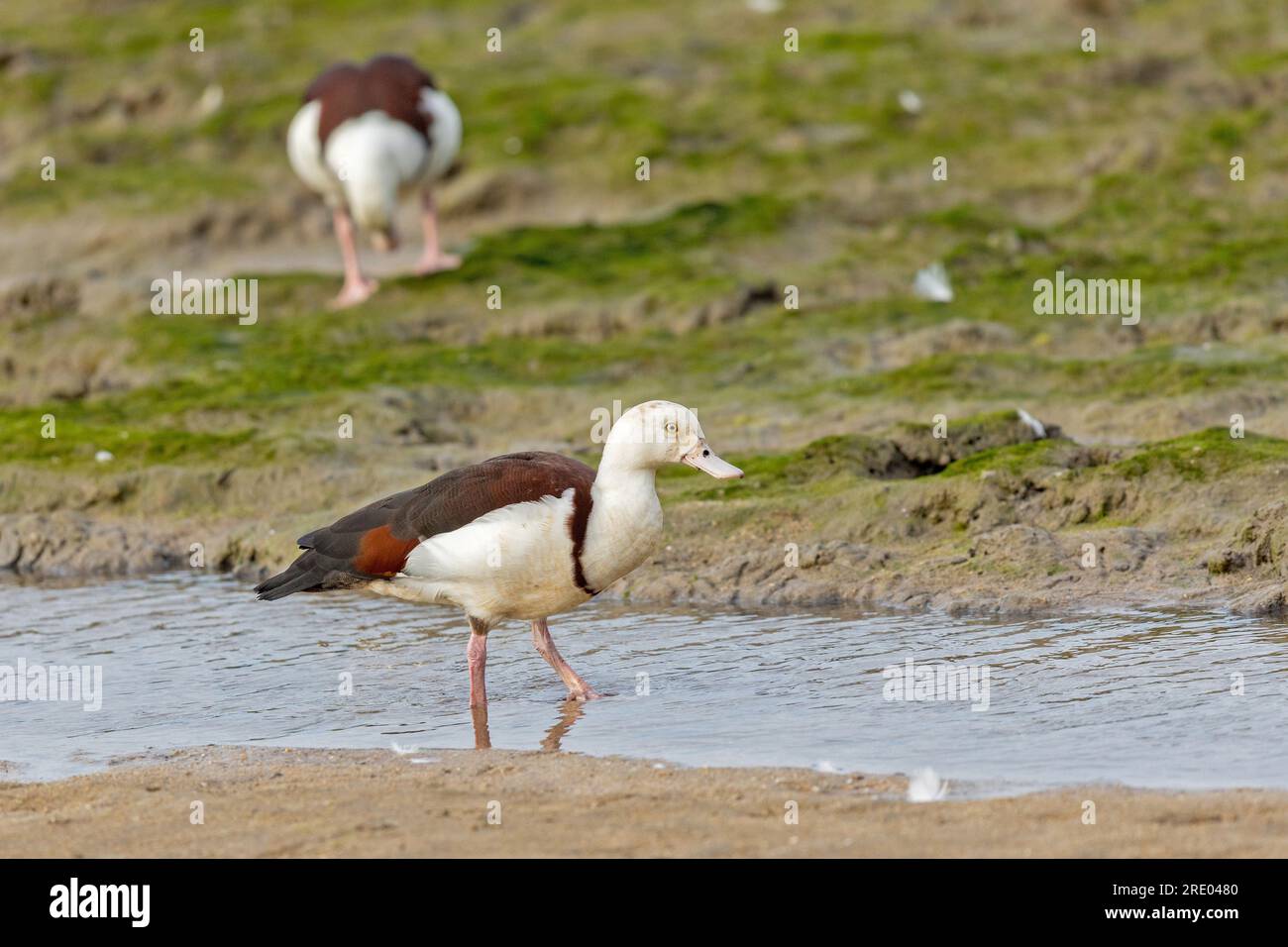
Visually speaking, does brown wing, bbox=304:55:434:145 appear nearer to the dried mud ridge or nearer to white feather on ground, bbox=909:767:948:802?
the dried mud ridge

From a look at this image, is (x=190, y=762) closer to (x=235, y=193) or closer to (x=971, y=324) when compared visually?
(x=971, y=324)

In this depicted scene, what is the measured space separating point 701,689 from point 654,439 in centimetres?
111

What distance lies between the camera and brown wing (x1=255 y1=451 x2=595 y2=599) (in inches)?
328

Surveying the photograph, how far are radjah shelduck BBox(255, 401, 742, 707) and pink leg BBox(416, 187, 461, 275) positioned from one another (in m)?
9.31

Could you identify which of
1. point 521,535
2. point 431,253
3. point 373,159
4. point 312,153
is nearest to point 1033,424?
point 521,535

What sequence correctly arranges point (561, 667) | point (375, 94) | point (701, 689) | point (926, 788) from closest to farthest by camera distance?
1. point (926, 788)
2. point (701, 689)
3. point (561, 667)
4. point (375, 94)

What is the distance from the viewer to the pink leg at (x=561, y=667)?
8.51m

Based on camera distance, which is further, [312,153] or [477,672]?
[312,153]

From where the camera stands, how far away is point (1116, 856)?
18.0 ft

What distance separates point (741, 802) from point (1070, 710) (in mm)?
1810

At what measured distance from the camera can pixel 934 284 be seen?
52.1 ft

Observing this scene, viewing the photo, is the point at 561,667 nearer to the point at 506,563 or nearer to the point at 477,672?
the point at 477,672

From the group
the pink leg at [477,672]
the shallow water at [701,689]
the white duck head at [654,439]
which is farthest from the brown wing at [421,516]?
the shallow water at [701,689]
